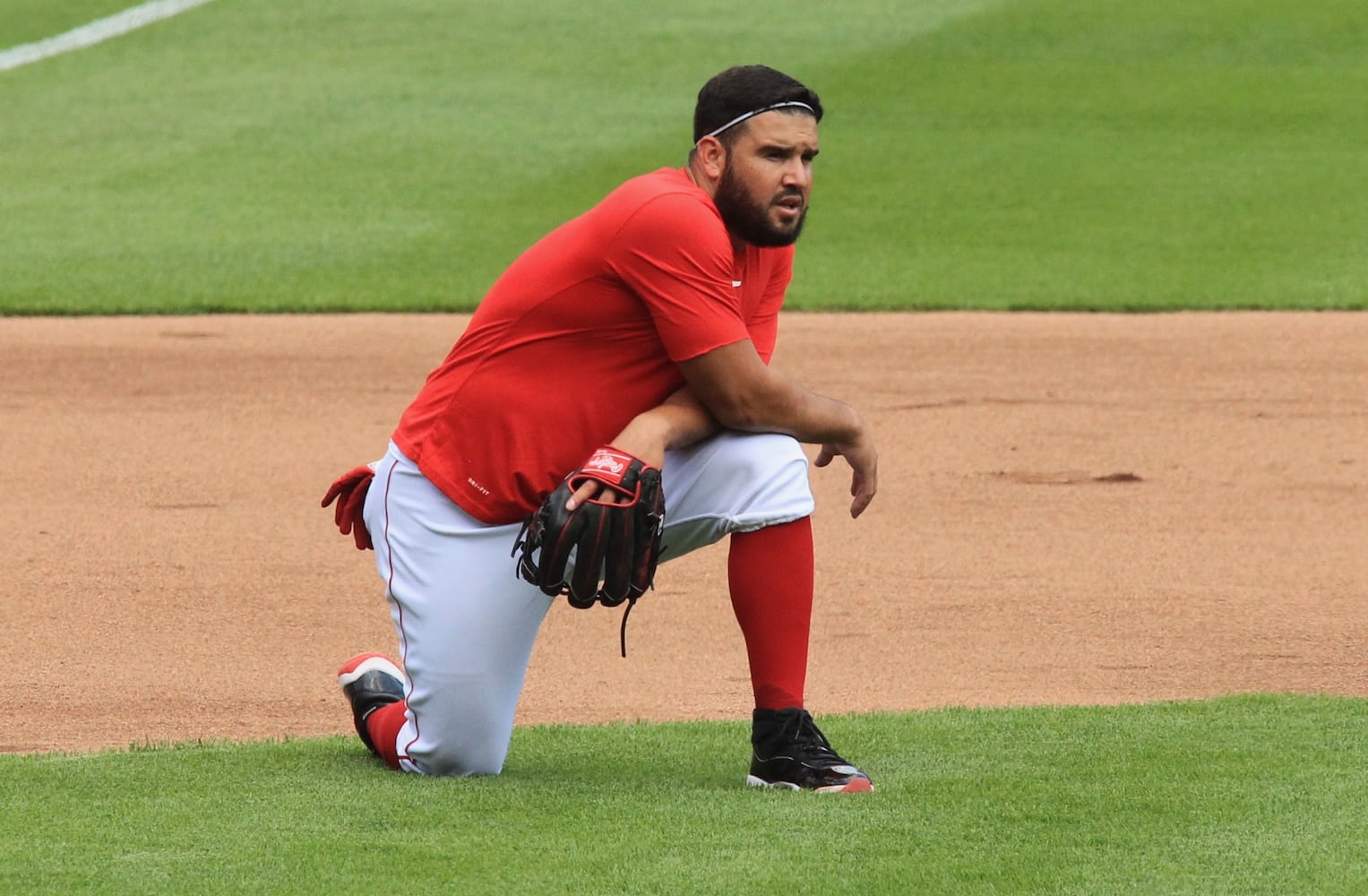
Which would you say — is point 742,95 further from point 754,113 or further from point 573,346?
point 573,346

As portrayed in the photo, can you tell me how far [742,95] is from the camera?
12.0 ft

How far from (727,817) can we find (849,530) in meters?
3.52

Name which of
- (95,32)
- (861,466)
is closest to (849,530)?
(861,466)

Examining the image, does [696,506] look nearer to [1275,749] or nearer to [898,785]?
[898,785]

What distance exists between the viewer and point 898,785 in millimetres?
3631

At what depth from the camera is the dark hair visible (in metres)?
3.66

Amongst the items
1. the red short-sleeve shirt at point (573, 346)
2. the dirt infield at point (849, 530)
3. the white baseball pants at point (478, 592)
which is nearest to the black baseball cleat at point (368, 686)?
the white baseball pants at point (478, 592)

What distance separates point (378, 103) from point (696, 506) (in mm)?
13377

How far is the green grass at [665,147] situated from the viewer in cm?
1164

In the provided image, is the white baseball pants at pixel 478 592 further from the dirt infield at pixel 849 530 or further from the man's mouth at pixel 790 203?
the dirt infield at pixel 849 530

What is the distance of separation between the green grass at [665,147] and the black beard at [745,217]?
727 cm

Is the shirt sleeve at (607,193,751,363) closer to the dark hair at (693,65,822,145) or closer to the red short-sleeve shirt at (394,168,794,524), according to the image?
the red short-sleeve shirt at (394,168,794,524)

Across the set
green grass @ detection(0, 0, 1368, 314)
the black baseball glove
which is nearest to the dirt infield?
green grass @ detection(0, 0, 1368, 314)

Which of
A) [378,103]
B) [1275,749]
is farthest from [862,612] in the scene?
[378,103]
